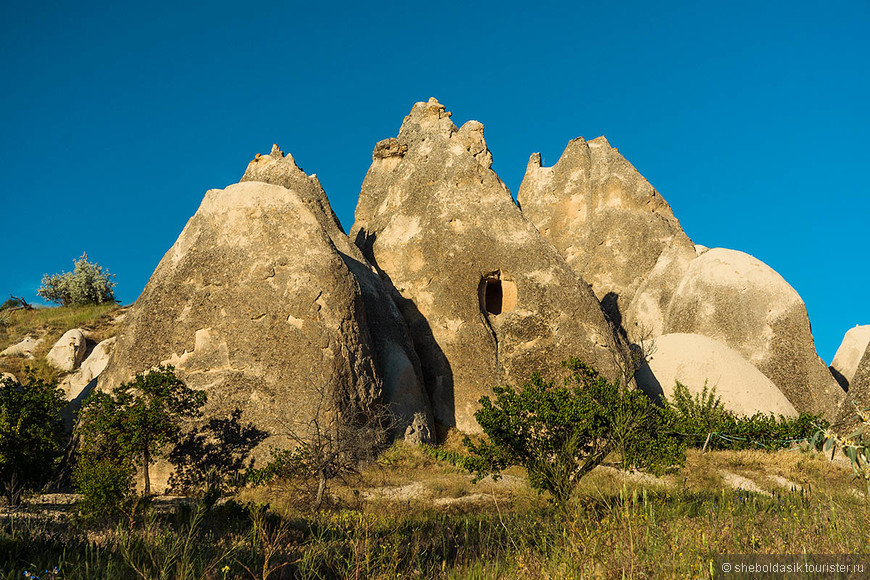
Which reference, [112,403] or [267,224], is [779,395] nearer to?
[267,224]

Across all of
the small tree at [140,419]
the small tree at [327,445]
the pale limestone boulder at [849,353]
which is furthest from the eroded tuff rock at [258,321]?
the pale limestone boulder at [849,353]

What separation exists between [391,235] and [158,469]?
1053 cm

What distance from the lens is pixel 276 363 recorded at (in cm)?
1262

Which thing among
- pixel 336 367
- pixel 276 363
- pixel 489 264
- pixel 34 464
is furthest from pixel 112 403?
pixel 489 264

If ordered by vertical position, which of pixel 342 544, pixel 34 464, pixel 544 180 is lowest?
pixel 342 544

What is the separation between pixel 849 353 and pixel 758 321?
7.05m

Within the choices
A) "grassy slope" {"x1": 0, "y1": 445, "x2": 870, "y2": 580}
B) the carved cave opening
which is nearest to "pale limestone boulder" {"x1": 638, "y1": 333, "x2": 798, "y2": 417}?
the carved cave opening

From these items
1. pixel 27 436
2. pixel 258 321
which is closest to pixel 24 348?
pixel 258 321

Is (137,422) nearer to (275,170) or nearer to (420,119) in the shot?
(275,170)

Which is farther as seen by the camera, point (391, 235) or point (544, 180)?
point (544, 180)

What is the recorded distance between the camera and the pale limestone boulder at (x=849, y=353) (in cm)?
2481

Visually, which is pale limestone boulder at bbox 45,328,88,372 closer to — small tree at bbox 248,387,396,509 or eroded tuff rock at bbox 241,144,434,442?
eroded tuff rock at bbox 241,144,434,442

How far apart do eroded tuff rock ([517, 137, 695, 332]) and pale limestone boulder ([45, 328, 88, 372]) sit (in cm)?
2030

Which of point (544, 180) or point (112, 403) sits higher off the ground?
point (544, 180)
